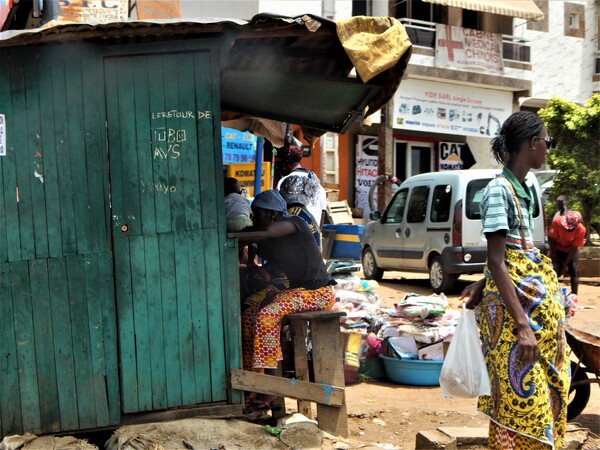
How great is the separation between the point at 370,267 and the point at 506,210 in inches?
416

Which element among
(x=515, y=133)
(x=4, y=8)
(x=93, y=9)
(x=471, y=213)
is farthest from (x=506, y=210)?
(x=471, y=213)

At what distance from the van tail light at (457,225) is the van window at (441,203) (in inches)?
10.3

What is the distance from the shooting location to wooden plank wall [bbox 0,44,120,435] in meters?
4.16

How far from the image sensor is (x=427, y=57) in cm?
1917

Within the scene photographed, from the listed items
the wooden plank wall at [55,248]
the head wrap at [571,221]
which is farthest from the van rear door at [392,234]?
the wooden plank wall at [55,248]

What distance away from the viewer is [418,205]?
12.2 m

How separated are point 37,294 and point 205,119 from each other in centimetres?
142

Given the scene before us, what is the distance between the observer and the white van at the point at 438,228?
10898 mm

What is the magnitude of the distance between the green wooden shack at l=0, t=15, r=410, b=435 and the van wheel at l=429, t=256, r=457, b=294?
736 cm

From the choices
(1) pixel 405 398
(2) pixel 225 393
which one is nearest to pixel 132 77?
(2) pixel 225 393

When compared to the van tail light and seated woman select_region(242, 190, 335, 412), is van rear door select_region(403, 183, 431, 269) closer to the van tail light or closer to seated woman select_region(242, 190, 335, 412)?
the van tail light

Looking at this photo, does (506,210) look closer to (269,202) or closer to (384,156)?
(269,202)

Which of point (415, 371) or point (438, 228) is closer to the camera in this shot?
point (415, 371)

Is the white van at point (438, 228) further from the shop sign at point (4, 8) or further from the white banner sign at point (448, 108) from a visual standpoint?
the shop sign at point (4, 8)
